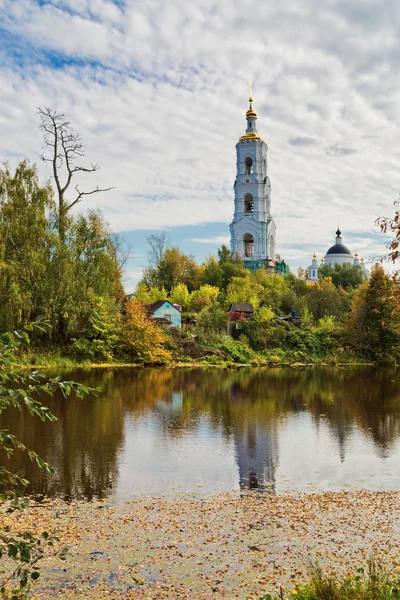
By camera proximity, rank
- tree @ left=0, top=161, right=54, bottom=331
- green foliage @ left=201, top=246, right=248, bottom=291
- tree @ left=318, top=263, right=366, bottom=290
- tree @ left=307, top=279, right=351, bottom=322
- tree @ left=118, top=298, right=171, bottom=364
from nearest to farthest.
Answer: tree @ left=0, top=161, right=54, bottom=331 → tree @ left=118, top=298, right=171, bottom=364 → tree @ left=307, top=279, right=351, bottom=322 → green foliage @ left=201, top=246, right=248, bottom=291 → tree @ left=318, top=263, right=366, bottom=290

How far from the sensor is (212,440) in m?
15.5

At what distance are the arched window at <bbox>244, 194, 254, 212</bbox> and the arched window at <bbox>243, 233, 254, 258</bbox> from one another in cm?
341

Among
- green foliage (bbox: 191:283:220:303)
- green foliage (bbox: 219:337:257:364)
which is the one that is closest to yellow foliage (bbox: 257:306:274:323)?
green foliage (bbox: 219:337:257:364)

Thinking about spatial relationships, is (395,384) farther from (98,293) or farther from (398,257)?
(398,257)

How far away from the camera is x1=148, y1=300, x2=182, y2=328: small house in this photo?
4653cm

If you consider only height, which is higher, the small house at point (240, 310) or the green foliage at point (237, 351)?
the small house at point (240, 310)

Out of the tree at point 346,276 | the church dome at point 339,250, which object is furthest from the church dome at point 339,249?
the tree at point 346,276

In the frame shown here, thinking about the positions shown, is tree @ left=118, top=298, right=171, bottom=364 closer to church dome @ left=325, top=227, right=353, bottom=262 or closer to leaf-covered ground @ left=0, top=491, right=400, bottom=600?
leaf-covered ground @ left=0, top=491, right=400, bottom=600

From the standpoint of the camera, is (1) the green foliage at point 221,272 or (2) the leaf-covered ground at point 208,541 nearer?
(2) the leaf-covered ground at point 208,541

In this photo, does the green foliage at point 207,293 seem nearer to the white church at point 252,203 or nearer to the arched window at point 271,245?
the white church at point 252,203

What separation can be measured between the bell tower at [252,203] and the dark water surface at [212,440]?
143ft

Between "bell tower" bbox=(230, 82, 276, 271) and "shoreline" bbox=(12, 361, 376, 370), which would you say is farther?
"bell tower" bbox=(230, 82, 276, 271)

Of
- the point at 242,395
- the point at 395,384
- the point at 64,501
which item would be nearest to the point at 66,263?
the point at 242,395

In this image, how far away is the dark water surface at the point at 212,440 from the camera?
11.6 m
